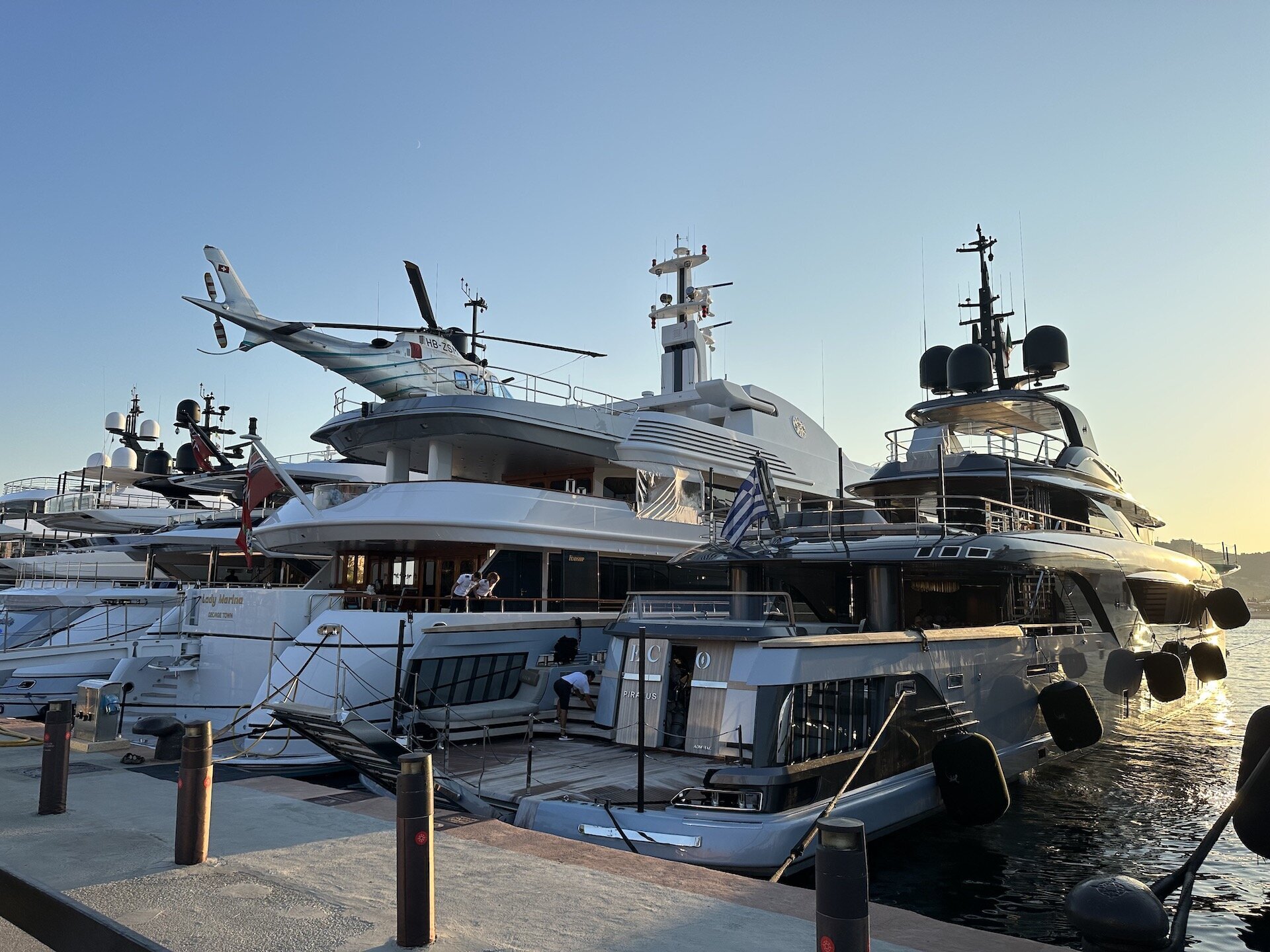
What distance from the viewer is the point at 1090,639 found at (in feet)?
58.0

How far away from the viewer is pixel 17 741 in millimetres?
11836

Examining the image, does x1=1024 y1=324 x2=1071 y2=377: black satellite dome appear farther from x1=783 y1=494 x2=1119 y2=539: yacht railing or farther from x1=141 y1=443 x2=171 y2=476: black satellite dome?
x1=141 y1=443 x2=171 y2=476: black satellite dome

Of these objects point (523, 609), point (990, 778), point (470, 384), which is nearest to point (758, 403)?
point (470, 384)

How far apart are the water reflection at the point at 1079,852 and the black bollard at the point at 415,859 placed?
6.80m

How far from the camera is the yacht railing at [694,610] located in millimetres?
12688

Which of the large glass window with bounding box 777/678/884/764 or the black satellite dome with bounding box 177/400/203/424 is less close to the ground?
the black satellite dome with bounding box 177/400/203/424

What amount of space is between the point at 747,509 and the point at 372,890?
10.1m

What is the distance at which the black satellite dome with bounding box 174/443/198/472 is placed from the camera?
164 ft

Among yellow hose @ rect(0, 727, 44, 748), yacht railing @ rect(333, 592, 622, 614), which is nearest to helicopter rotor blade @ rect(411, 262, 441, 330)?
yacht railing @ rect(333, 592, 622, 614)

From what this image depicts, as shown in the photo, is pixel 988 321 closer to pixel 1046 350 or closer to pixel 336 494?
pixel 1046 350

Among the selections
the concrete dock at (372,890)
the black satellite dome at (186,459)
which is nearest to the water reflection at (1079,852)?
the concrete dock at (372,890)

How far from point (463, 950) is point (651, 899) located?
137 cm

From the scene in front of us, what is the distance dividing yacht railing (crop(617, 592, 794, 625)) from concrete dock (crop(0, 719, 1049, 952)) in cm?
560

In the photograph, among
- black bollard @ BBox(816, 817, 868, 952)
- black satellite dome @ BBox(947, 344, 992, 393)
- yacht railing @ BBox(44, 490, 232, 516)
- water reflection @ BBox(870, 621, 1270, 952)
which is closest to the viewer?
black bollard @ BBox(816, 817, 868, 952)
